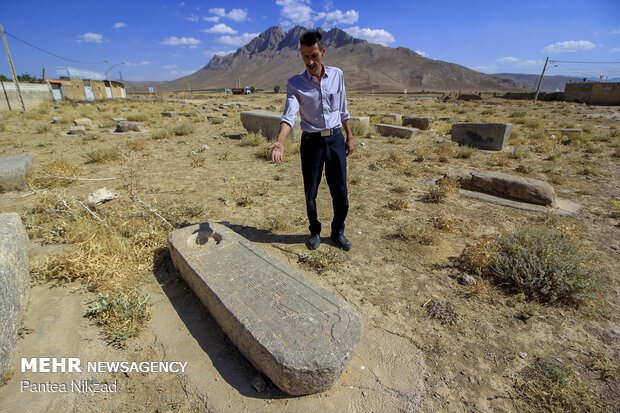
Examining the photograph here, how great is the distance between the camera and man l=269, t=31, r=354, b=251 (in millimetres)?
2602

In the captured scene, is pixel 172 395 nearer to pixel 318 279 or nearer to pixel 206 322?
pixel 206 322

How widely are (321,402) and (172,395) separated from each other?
92 cm

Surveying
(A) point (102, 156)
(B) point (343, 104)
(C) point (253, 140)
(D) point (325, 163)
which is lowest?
(A) point (102, 156)

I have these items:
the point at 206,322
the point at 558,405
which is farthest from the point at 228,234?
the point at 558,405

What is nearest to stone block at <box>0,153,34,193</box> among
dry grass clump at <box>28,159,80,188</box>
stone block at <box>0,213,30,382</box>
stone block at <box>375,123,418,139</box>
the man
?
dry grass clump at <box>28,159,80,188</box>

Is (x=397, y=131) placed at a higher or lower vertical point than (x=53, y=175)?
higher

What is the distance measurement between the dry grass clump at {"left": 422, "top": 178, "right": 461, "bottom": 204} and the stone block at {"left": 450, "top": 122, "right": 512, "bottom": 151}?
4249mm

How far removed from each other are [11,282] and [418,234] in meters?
3.68

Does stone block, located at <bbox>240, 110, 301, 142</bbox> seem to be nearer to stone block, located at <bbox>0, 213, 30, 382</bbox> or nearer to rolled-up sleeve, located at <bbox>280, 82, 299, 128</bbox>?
rolled-up sleeve, located at <bbox>280, 82, 299, 128</bbox>

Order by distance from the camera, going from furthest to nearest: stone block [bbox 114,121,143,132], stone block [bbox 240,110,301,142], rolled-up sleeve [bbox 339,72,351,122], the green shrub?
stone block [bbox 114,121,143,132] < stone block [bbox 240,110,301,142] < rolled-up sleeve [bbox 339,72,351,122] < the green shrub

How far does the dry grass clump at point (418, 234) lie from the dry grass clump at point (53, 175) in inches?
211

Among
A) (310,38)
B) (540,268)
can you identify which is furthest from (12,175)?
(540,268)

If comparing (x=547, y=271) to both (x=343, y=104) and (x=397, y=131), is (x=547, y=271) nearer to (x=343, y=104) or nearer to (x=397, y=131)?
(x=343, y=104)

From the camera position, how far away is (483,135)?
8.26 m
